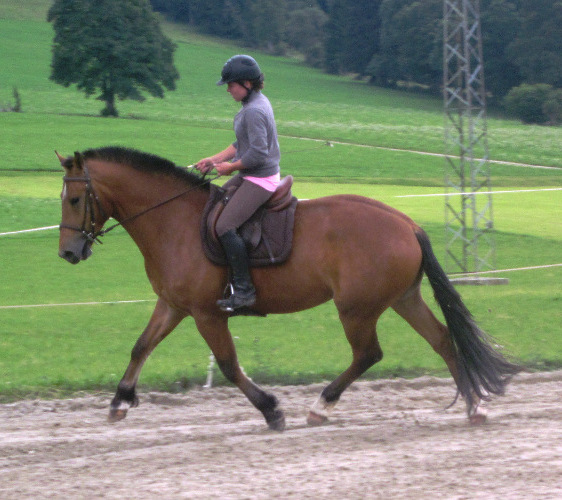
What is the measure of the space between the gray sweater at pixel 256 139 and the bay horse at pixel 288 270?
1.40ft

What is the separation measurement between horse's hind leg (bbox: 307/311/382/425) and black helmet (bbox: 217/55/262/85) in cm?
196

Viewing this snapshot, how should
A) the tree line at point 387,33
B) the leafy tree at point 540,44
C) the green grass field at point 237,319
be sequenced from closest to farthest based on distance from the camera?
1. the green grass field at point 237,319
2. the leafy tree at point 540,44
3. the tree line at point 387,33

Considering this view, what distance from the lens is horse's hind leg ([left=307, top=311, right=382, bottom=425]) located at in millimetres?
6906

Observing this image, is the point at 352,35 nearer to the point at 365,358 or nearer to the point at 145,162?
the point at 145,162

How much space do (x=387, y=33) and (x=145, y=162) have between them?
89.1 m

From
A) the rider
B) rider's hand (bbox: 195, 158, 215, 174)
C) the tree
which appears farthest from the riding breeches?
the tree

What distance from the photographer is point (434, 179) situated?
119ft

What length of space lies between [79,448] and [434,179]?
31.2 m

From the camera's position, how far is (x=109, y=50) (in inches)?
2245

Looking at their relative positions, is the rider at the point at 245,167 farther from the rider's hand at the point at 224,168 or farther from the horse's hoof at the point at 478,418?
the horse's hoof at the point at 478,418

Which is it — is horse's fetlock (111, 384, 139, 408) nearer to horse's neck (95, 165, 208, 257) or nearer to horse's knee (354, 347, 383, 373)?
horse's neck (95, 165, 208, 257)

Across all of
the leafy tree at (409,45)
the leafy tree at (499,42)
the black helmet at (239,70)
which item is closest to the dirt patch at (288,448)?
the black helmet at (239,70)

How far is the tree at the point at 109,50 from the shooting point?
186 feet

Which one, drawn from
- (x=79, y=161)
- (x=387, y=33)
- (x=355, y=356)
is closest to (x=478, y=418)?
A: (x=355, y=356)
